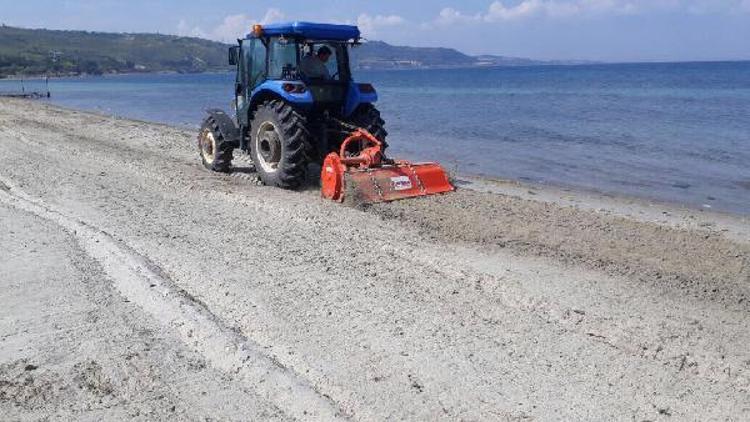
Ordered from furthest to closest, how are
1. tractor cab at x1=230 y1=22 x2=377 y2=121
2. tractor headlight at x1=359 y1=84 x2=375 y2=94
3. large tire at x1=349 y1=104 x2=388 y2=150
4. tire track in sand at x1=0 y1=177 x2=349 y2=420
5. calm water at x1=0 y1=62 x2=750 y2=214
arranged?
calm water at x1=0 y1=62 x2=750 y2=214 < tractor headlight at x1=359 y1=84 x2=375 y2=94 < large tire at x1=349 y1=104 x2=388 y2=150 < tractor cab at x1=230 y1=22 x2=377 y2=121 < tire track in sand at x1=0 y1=177 x2=349 y2=420

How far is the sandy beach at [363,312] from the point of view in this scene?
405 centimetres

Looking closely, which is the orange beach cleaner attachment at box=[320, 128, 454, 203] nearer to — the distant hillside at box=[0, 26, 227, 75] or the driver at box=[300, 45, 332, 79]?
the driver at box=[300, 45, 332, 79]

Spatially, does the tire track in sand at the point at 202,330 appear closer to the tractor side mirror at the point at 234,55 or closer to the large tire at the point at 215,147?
the large tire at the point at 215,147

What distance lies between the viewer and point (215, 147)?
11930mm

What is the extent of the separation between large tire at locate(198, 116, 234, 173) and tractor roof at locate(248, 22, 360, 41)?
195cm

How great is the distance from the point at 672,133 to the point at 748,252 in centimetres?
1535

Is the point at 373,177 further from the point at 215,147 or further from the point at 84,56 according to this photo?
the point at 84,56

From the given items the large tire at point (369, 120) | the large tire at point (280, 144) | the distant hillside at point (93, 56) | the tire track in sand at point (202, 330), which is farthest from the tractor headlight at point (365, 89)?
the distant hillside at point (93, 56)

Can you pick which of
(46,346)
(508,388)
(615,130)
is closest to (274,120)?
(46,346)

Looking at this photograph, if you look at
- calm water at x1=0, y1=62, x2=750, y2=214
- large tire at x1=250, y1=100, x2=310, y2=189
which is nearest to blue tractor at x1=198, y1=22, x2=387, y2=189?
large tire at x1=250, y1=100, x2=310, y2=189

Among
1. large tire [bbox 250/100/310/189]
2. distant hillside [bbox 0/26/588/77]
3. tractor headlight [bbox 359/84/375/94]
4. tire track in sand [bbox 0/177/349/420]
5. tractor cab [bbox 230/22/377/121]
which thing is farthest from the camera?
distant hillside [bbox 0/26/588/77]

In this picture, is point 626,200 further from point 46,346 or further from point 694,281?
point 46,346

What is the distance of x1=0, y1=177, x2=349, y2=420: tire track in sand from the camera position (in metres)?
3.99

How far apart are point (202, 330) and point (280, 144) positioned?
5682 millimetres
